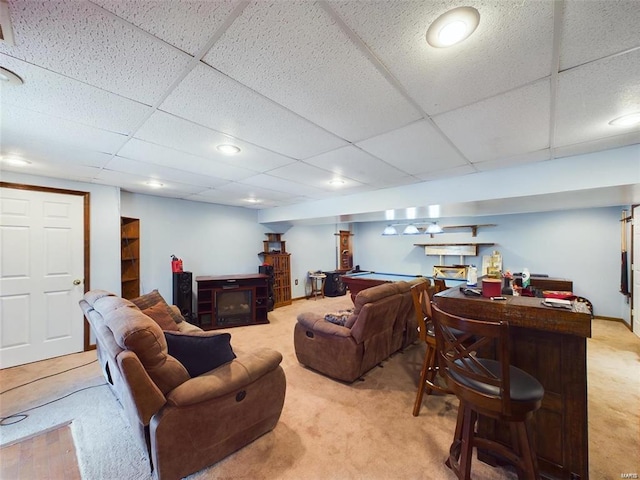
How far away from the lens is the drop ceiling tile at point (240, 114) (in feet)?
4.66

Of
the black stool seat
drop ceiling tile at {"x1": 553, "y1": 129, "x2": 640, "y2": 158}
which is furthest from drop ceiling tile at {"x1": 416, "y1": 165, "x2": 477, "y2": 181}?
the black stool seat

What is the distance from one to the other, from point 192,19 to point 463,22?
1041 mm

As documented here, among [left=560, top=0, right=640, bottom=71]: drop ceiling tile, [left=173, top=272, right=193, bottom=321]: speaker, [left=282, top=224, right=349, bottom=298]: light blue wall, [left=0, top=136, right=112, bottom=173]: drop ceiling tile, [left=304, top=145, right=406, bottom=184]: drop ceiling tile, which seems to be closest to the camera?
[left=560, top=0, right=640, bottom=71]: drop ceiling tile

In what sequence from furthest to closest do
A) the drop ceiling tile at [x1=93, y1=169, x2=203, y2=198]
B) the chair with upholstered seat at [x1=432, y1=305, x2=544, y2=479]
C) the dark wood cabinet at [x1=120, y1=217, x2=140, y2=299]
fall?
1. the dark wood cabinet at [x1=120, y1=217, x2=140, y2=299]
2. the drop ceiling tile at [x1=93, y1=169, x2=203, y2=198]
3. the chair with upholstered seat at [x1=432, y1=305, x2=544, y2=479]

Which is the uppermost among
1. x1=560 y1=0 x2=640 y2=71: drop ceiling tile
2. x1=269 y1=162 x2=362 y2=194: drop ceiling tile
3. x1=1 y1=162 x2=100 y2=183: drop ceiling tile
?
x1=1 y1=162 x2=100 y2=183: drop ceiling tile

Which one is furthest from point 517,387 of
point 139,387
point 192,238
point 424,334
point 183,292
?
point 192,238

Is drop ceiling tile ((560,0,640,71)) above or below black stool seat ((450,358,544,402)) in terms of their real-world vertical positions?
above

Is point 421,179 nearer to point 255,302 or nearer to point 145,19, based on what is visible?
point 145,19

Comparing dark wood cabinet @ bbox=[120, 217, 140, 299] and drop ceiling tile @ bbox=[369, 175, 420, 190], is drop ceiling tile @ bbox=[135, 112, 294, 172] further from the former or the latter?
dark wood cabinet @ bbox=[120, 217, 140, 299]

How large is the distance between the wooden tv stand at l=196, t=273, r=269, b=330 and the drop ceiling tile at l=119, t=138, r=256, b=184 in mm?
2234

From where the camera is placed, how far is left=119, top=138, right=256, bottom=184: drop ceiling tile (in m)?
2.32

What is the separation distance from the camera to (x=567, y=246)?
529 cm

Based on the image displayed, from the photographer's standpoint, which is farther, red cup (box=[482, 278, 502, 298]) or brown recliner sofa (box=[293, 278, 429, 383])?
brown recliner sofa (box=[293, 278, 429, 383])

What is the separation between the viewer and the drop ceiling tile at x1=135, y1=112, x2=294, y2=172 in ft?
6.16
